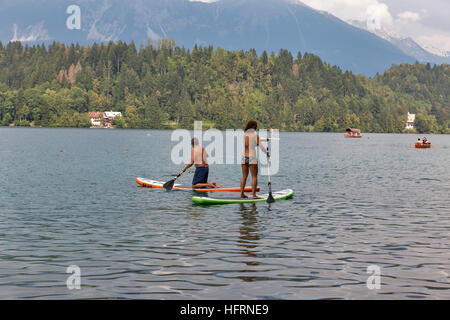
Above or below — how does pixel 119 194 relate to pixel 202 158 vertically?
below

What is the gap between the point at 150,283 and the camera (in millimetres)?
14016

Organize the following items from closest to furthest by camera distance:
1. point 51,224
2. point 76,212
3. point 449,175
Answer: point 51,224 < point 76,212 < point 449,175

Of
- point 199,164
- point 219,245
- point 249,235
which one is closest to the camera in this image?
point 219,245

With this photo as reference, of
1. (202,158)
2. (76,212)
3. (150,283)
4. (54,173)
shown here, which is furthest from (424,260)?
(54,173)

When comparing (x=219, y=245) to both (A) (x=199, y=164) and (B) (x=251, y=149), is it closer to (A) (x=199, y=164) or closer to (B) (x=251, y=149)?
(B) (x=251, y=149)

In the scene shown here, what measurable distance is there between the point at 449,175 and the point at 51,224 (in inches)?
1638

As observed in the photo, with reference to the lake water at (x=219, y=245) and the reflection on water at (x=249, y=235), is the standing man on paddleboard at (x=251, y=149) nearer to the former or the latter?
the reflection on water at (x=249, y=235)

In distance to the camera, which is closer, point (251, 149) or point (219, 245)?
point (219, 245)

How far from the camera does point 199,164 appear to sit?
33500mm

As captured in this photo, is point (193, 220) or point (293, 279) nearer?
point (293, 279)

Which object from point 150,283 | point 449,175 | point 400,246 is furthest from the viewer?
point 449,175

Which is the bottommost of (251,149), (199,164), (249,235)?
(249,235)

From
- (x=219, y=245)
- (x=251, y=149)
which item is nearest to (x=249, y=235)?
(x=219, y=245)
